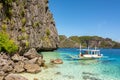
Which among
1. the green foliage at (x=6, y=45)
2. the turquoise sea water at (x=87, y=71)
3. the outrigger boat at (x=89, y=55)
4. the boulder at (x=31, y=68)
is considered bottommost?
the turquoise sea water at (x=87, y=71)

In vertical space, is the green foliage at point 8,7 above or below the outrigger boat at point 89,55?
above

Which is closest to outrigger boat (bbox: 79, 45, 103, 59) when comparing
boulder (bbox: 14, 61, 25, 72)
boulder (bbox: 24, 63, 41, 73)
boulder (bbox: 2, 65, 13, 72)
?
boulder (bbox: 24, 63, 41, 73)

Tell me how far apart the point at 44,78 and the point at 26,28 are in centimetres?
2865

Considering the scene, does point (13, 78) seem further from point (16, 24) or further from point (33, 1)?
point (33, 1)

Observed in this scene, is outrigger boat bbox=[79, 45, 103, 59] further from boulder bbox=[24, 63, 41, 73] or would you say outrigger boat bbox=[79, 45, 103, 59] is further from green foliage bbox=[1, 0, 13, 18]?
boulder bbox=[24, 63, 41, 73]

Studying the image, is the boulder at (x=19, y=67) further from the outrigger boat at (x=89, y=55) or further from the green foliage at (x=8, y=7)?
the outrigger boat at (x=89, y=55)

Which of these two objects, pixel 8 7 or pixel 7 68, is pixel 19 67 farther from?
pixel 8 7

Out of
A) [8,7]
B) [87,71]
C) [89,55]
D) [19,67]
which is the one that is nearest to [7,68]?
[19,67]

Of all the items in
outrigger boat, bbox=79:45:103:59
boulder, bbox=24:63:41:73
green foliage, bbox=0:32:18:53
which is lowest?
boulder, bbox=24:63:41:73

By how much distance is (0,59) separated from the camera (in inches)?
1215

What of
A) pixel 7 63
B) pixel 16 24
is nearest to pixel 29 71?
pixel 7 63

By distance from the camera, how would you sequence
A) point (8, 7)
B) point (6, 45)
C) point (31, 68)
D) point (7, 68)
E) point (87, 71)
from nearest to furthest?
point (7, 68) → point (31, 68) → point (87, 71) → point (6, 45) → point (8, 7)

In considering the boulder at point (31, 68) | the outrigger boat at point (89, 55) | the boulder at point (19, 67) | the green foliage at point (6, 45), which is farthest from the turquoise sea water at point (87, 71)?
the outrigger boat at point (89, 55)

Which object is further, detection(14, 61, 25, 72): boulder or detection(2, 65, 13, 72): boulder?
detection(14, 61, 25, 72): boulder
